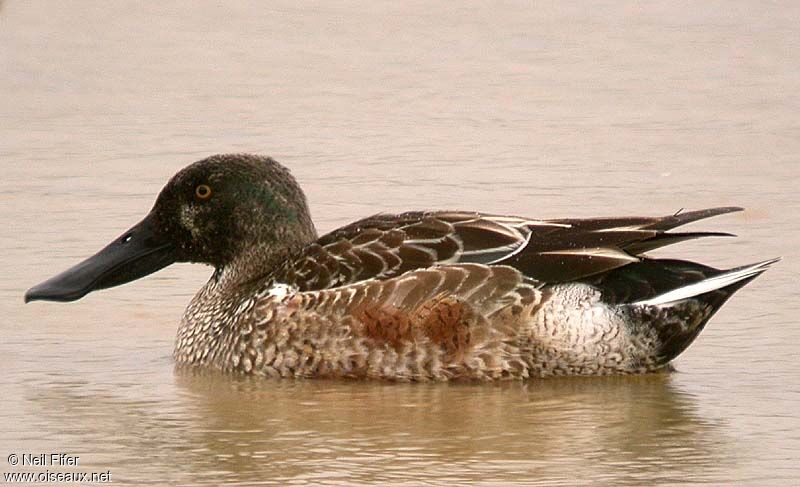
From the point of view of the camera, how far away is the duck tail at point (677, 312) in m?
8.80

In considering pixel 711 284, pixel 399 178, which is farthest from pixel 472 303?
pixel 399 178

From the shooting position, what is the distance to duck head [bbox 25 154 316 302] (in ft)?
31.0

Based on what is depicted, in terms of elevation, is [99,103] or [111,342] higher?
[99,103]

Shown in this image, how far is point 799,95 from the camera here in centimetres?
1320

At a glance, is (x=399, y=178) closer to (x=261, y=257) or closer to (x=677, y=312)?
(x=261, y=257)

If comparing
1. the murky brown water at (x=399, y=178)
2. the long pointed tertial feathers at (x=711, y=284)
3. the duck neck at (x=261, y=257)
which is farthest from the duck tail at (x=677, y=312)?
the duck neck at (x=261, y=257)

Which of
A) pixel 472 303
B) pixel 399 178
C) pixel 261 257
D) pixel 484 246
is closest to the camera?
pixel 472 303

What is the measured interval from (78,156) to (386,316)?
3888mm

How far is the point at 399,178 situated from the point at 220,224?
232 centimetres

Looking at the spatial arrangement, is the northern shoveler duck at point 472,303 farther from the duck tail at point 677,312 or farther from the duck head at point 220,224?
the duck head at point 220,224

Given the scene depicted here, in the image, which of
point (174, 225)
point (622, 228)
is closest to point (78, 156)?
point (174, 225)

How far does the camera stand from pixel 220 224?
9.55 metres

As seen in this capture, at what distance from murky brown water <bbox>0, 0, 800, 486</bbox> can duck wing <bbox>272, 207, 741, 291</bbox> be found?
1.71 feet

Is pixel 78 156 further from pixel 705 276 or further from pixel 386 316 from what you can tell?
pixel 705 276
